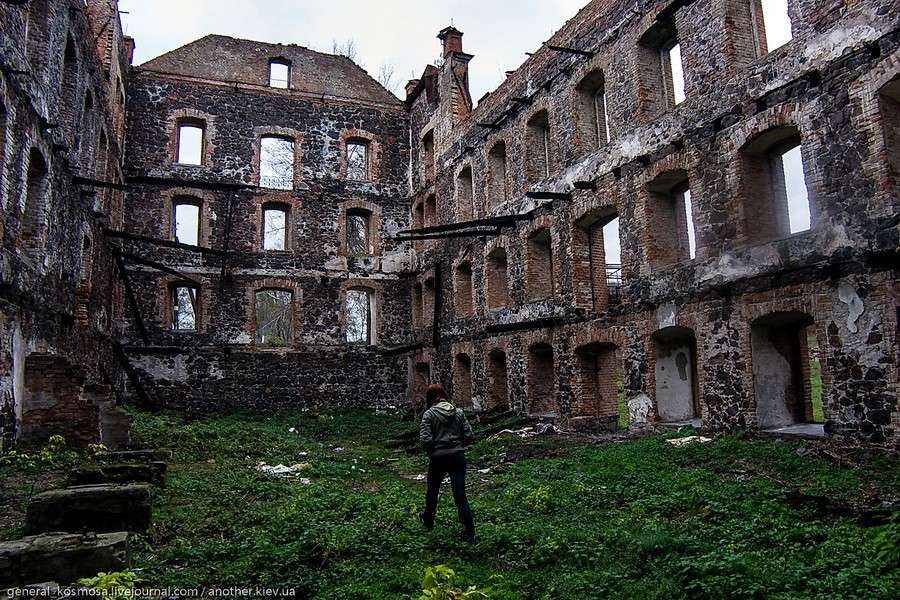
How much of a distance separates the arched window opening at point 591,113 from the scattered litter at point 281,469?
8.93 meters

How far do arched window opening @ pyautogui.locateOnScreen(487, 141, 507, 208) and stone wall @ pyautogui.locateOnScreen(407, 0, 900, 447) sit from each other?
0.09 metres

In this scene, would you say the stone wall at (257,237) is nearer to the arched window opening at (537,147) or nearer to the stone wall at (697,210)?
the stone wall at (697,210)

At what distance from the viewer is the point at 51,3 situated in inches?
439

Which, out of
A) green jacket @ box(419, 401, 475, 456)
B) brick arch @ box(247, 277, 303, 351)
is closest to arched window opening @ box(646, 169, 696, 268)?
green jacket @ box(419, 401, 475, 456)

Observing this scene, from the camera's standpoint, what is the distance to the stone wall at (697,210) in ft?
28.4

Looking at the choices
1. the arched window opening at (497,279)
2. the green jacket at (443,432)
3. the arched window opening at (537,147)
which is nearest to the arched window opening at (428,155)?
the arched window opening at (497,279)

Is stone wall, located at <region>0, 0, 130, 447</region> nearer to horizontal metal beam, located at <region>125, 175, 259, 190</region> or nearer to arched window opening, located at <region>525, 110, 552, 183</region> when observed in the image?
horizontal metal beam, located at <region>125, 175, 259, 190</region>

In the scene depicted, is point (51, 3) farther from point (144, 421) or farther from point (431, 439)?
point (431, 439)

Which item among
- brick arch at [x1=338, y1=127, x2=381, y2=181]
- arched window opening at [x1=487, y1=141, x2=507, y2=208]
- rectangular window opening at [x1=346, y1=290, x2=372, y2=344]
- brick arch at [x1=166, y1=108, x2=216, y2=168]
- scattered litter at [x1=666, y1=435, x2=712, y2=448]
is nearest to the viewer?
scattered litter at [x1=666, y1=435, x2=712, y2=448]

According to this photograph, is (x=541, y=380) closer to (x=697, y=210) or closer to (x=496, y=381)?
(x=496, y=381)

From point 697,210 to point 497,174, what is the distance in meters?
7.89

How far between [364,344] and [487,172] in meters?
7.94

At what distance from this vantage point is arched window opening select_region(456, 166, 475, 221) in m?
20.3

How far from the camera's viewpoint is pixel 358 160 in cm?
2788
